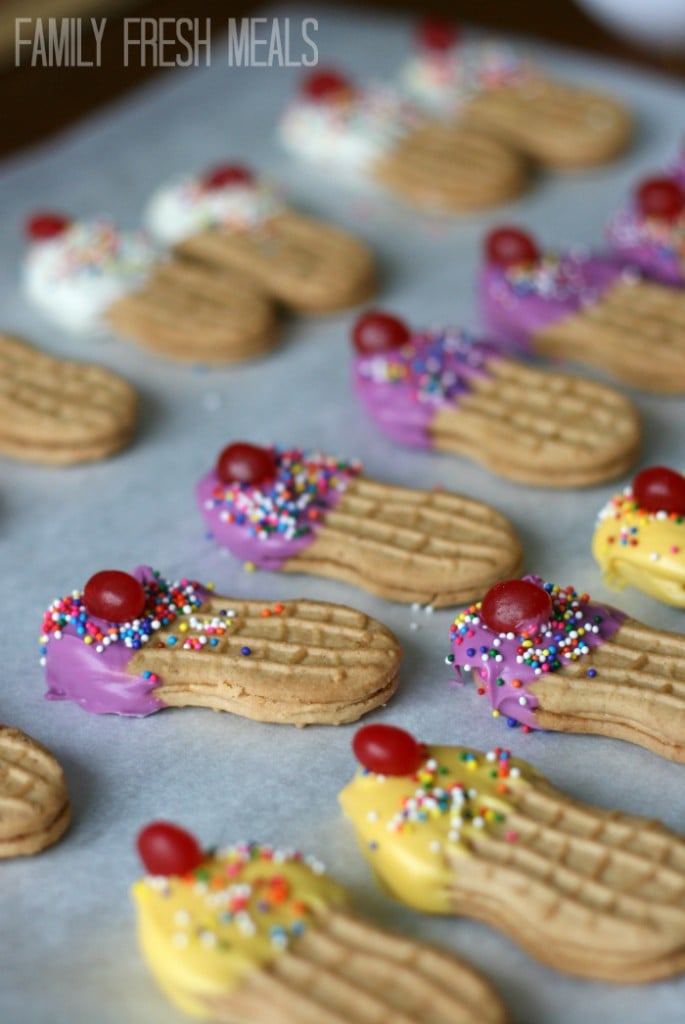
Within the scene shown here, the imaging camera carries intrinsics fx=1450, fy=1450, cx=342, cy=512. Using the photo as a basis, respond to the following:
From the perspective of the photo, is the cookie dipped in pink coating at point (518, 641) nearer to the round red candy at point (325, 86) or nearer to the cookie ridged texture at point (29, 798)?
the cookie ridged texture at point (29, 798)

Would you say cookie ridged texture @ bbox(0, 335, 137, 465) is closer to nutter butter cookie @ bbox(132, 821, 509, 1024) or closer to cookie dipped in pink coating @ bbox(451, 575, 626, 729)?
cookie dipped in pink coating @ bbox(451, 575, 626, 729)

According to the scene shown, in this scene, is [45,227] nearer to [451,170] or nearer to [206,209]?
[206,209]

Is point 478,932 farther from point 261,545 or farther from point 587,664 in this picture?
point 261,545

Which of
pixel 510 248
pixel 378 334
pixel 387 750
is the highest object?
pixel 510 248

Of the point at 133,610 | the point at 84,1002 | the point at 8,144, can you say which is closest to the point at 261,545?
the point at 133,610

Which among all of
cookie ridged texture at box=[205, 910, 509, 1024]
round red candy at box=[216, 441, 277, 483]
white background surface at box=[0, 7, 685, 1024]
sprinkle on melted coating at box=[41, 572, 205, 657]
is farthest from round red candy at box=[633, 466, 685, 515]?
cookie ridged texture at box=[205, 910, 509, 1024]

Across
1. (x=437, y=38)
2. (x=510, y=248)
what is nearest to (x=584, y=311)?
(x=510, y=248)
